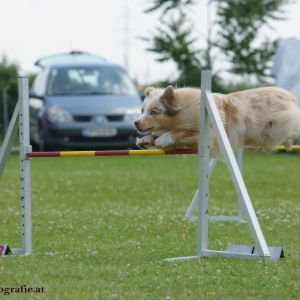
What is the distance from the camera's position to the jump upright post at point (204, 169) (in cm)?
640

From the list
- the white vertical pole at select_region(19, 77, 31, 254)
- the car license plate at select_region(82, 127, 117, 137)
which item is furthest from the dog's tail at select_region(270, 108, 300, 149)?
the car license plate at select_region(82, 127, 117, 137)

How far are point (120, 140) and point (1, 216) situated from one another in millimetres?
8049

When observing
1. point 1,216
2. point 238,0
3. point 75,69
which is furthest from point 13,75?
point 1,216

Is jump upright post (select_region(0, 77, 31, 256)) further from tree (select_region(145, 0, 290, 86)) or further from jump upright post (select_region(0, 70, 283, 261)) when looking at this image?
tree (select_region(145, 0, 290, 86))

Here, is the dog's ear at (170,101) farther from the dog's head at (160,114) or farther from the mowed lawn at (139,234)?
the mowed lawn at (139,234)

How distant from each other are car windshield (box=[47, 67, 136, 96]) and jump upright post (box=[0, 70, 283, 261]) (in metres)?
10.8

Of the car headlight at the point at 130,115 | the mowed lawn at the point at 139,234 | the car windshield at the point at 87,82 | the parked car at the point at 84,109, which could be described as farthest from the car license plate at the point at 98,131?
the mowed lawn at the point at 139,234

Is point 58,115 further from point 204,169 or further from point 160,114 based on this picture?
point 204,169

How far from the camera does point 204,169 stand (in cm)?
671

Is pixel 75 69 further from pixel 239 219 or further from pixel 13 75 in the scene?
pixel 13 75

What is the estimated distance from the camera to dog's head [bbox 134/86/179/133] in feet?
23.5

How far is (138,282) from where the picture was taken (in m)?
5.68

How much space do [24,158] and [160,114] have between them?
1126 mm

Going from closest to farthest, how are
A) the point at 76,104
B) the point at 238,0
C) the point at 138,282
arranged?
the point at 138,282 → the point at 76,104 → the point at 238,0
